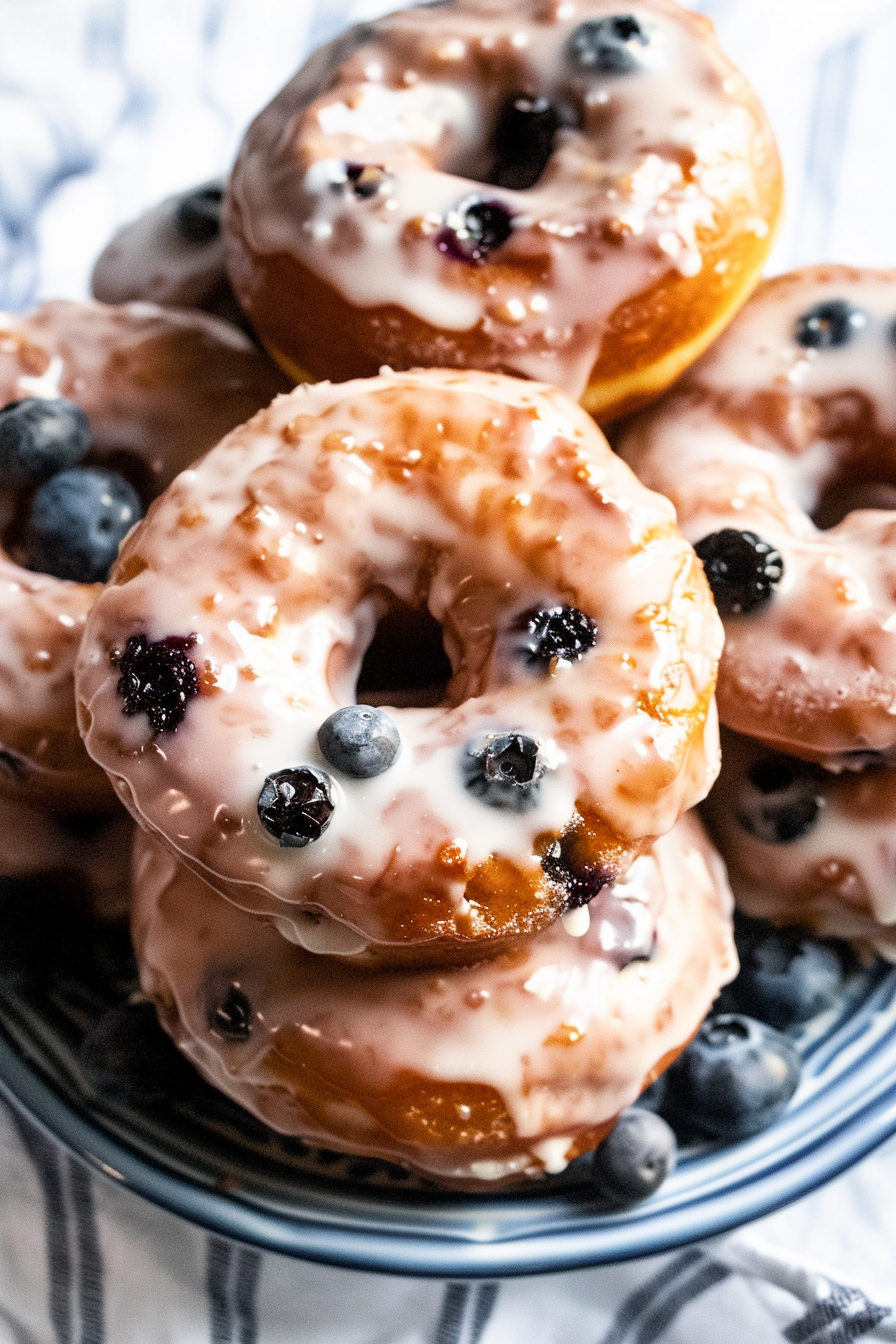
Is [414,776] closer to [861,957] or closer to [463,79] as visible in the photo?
[861,957]

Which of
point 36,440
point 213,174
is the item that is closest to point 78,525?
point 36,440

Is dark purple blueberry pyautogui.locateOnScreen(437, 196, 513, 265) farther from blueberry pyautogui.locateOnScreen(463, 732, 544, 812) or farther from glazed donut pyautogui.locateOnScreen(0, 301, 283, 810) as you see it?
blueberry pyautogui.locateOnScreen(463, 732, 544, 812)

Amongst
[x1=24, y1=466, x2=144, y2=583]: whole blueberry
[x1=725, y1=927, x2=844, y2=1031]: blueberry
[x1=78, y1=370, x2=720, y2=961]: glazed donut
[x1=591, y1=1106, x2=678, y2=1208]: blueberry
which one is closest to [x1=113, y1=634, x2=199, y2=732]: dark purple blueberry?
[x1=78, y1=370, x2=720, y2=961]: glazed donut

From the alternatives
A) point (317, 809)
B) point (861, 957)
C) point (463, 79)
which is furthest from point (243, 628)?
point (861, 957)

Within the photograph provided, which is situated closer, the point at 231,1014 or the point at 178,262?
the point at 231,1014

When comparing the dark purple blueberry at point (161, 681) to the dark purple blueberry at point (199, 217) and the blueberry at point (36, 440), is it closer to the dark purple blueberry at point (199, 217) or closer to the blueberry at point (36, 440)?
the blueberry at point (36, 440)

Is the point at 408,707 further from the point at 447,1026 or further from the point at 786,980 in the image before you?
the point at 786,980

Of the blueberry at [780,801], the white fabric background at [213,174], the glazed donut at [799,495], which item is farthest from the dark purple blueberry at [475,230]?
the white fabric background at [213,174]
